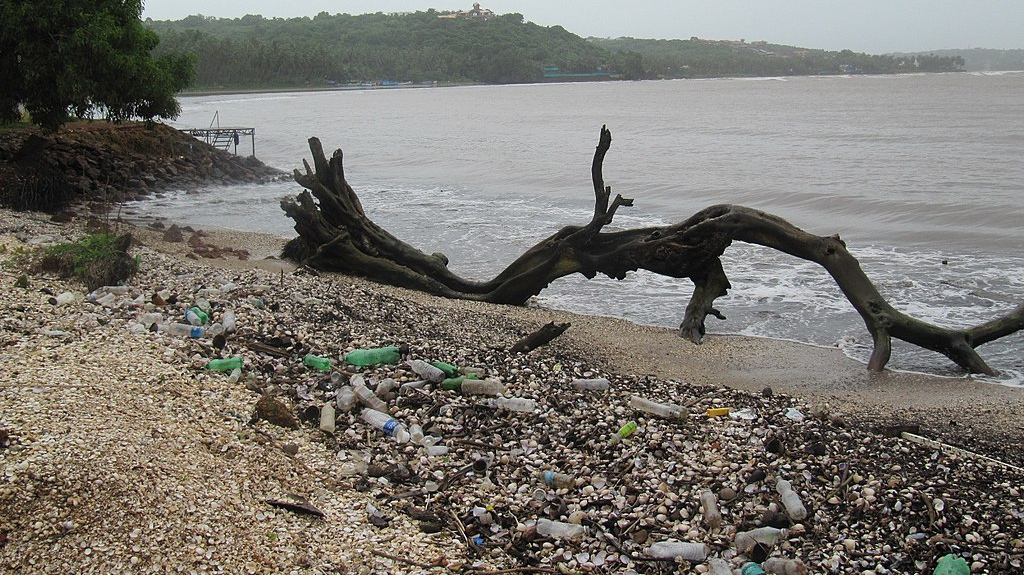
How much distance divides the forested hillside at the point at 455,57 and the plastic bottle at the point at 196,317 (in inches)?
5388

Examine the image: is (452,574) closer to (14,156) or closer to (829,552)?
(829,552)

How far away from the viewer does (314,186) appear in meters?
12.1

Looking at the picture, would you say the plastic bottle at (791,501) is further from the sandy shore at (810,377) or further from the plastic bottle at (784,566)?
the sandy shore at (810,377)

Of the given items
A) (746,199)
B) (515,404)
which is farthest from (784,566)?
(746,199)

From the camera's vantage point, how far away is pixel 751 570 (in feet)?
14.4

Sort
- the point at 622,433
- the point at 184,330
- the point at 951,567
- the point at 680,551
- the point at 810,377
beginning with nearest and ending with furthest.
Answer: the point at 951,567
the point at 680,551
the point at 622,433
the point at 184,330
the point at 810,377

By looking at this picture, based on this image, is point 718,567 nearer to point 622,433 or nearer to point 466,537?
point 466,537

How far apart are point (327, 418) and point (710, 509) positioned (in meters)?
2.74

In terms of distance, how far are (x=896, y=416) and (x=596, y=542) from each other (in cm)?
348

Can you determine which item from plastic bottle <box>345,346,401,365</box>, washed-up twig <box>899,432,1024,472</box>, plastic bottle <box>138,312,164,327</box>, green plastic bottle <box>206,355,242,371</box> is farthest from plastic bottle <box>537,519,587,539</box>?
plastic bottle <box>138,312,164,327</box>

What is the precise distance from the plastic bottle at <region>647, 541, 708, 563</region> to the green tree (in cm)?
1423

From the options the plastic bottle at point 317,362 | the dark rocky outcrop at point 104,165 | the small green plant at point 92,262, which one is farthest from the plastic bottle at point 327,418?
the dark rocky outcrop at point 104,165

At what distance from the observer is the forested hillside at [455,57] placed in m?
150

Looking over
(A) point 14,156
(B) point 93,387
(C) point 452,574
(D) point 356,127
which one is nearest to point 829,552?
(C) point 452,574
